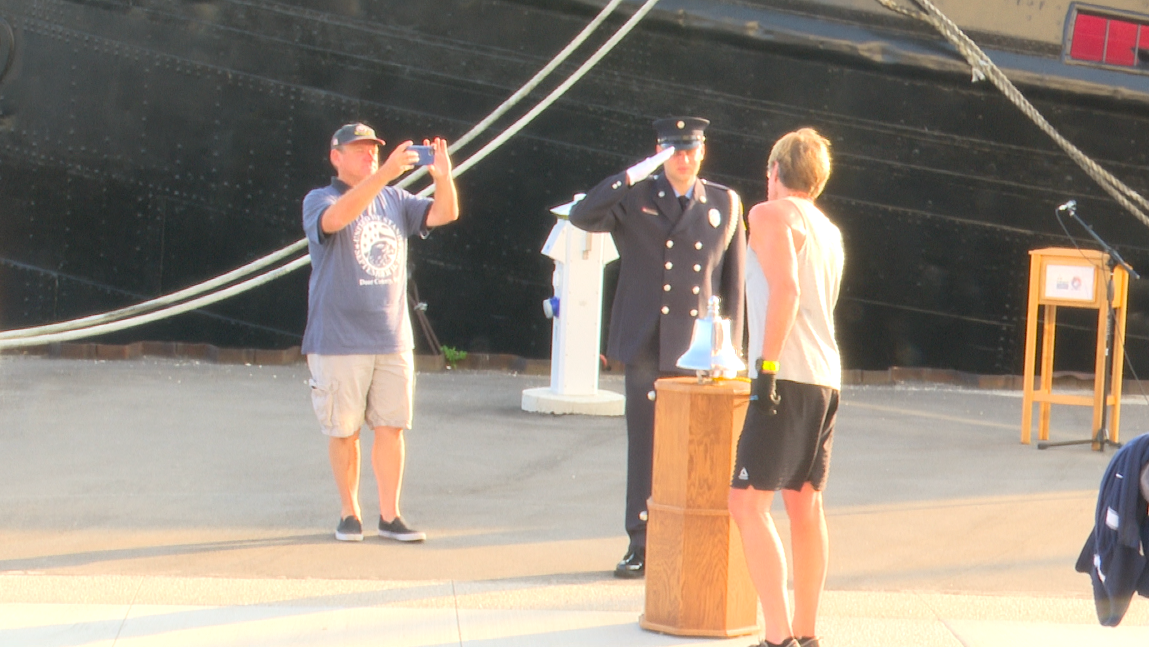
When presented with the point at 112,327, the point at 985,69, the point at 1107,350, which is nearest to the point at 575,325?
the point at 985,69

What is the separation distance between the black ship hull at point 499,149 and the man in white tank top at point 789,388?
5.19m

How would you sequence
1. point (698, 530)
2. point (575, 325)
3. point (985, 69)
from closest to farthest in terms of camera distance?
1. point (698, 530)
2. point (985, 69)
3. point (575, 325)

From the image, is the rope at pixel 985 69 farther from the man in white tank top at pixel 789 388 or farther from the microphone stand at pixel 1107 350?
the man in white tank top at pixel 789 388

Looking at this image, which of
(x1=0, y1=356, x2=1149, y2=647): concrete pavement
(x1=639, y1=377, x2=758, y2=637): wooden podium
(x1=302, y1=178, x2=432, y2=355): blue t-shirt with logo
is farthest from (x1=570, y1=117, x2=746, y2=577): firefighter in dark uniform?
(x1=302, y1=178, x2=432, y2=355): blue t-shirt with logo

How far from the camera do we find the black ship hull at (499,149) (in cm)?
890

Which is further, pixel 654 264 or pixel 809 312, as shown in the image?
pixel 654 264

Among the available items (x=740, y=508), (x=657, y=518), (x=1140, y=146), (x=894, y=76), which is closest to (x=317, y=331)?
(x=657, y=518)

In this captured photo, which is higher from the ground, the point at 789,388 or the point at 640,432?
the point at 789,388

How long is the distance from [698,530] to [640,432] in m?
0.81

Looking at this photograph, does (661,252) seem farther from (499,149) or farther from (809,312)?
(499,149)

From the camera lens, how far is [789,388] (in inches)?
148

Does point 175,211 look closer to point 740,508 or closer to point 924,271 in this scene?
point 924,271

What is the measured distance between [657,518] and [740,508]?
0.37m

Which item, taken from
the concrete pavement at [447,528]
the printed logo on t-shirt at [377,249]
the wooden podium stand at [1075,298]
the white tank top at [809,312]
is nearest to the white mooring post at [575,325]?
the concrete pavement at [447,528]
